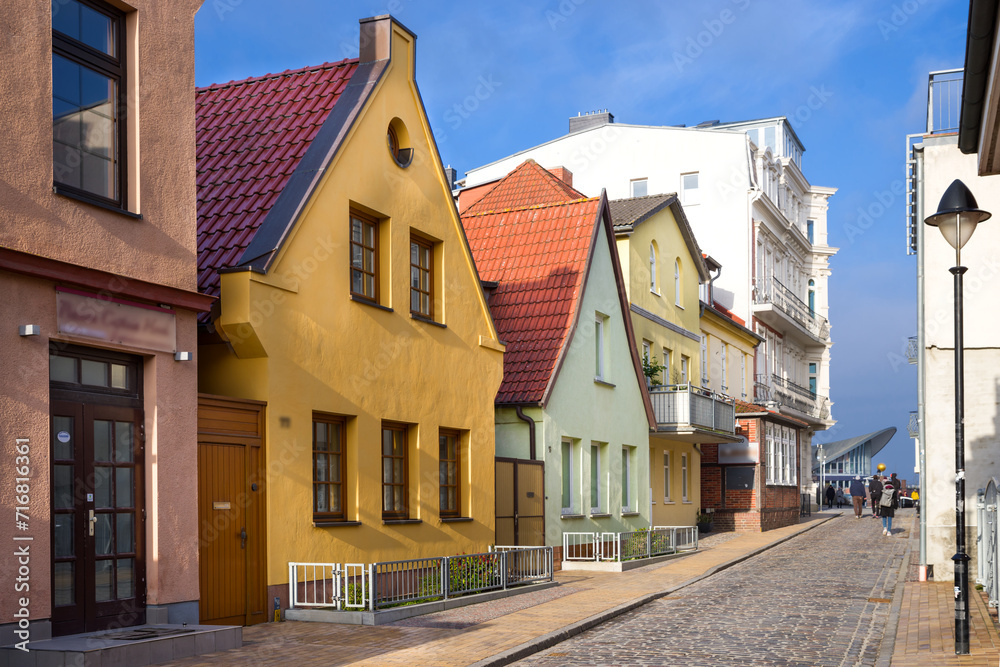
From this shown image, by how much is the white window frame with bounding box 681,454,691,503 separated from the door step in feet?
73.7

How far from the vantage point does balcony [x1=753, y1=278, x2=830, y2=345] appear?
1693 inches

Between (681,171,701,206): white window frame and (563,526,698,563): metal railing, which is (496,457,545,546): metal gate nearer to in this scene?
(563,526,698,563): metal railing

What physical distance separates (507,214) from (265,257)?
1174 centimetres

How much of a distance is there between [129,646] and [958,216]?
8423 mm

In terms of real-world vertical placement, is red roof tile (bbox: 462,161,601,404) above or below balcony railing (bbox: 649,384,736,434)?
above

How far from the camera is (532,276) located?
22.6 meters

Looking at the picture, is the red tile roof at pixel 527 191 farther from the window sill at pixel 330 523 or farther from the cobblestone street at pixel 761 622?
the window sill at pixel 330 523

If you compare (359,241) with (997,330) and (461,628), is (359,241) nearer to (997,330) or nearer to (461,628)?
(461,628)

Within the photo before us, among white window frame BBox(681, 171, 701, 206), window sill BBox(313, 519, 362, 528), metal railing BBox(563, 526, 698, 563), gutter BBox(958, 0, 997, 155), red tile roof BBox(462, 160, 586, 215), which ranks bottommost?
metal railing BBox(563, 526, 698, 563)

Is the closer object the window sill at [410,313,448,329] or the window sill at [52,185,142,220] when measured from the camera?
the window sill at [52,185,142,220]

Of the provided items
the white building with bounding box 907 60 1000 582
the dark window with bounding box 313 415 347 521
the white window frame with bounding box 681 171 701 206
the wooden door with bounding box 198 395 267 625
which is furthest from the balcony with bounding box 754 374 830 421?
the wooden door with bounding box 198 395 267 625

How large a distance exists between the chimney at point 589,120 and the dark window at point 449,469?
32.0 meters

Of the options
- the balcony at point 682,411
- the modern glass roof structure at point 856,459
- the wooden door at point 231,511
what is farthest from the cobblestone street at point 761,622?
the modern glass roof structure at point 856,459

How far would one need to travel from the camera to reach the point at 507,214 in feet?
78.6
